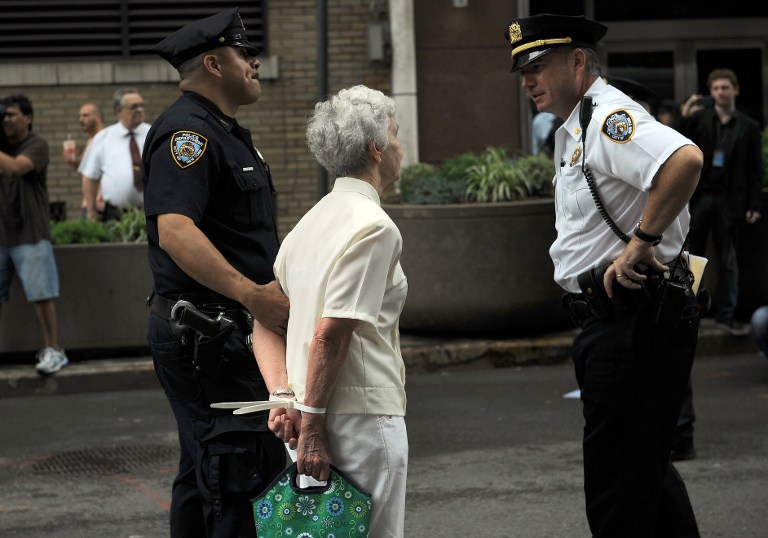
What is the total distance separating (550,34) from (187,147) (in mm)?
1236

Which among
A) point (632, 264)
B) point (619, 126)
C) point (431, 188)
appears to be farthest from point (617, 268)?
point (431, 188)

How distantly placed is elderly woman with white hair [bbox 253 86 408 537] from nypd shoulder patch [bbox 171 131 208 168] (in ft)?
2.01

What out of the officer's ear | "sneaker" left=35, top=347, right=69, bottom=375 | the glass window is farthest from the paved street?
the glass window

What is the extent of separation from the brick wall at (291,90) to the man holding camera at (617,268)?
9020 millimetres

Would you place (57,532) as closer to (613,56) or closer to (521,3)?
(521,3)

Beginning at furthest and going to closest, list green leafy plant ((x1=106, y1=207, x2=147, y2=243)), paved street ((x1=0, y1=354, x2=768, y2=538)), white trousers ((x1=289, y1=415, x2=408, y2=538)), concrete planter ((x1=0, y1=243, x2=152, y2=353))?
1. green leafy plant ((x1=106, y1=207, x2=147, y2=243))
2. concrete planter ((x1=0, y1=243, x2=152, y2=353))
3. paved street ((x1=0, y1=354, x2=768, y2=538))
4. white trousers ((x1=289, y1=415, x2=408, y2=538))

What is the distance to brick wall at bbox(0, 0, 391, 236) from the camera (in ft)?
42.8

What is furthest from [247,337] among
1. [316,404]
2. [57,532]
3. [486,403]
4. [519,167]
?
[519,167]

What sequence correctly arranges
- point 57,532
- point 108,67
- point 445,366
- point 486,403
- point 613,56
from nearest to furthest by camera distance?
point 57,532 < point 486,403 < point 445,366 < point 108,67 < point 613,56

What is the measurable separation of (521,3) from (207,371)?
10.2m

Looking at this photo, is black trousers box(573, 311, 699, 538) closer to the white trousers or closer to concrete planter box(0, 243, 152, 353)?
the white trousers

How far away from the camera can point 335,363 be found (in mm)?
3266

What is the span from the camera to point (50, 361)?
8.67 metres

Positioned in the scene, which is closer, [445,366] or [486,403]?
[486,403]
